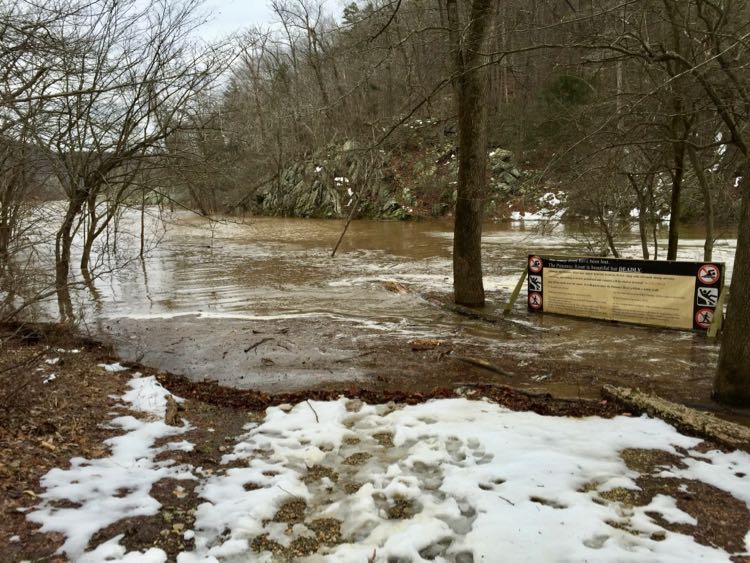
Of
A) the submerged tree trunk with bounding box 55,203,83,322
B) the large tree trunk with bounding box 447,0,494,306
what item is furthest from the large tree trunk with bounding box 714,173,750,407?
the submerged tree trunk with bounding box 55,203,83,322

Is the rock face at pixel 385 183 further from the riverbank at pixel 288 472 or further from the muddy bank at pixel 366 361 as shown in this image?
the riverbank at pixel 288 472

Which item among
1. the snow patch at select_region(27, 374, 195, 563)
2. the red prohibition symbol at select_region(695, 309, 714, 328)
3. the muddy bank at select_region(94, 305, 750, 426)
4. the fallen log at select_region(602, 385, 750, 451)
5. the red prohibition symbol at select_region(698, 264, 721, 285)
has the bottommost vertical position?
the muddy bank at select_region(94, 305, 750, 426)

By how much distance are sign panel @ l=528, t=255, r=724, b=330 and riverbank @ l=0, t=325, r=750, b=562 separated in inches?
188

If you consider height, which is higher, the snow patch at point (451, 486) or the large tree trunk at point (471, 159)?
the large tree trunk at point (471, 159)

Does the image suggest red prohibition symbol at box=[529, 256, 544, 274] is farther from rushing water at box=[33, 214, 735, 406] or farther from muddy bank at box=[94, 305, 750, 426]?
muddy bank at box=[94, 305, 750, 426]

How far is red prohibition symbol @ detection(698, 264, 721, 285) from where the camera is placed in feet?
28.7

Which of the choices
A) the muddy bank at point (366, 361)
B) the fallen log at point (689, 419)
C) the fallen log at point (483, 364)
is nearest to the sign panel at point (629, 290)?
the muddy bank at point (366, 361)

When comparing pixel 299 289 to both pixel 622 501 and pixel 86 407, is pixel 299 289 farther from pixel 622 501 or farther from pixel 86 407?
Answer: pixel 622 501

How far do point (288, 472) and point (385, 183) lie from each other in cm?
3971

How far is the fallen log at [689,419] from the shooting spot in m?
4.43

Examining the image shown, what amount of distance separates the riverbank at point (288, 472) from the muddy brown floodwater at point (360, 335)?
4.11ft

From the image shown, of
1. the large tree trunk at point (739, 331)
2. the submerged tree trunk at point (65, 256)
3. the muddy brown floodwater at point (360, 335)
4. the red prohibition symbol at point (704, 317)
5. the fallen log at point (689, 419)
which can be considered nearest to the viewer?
the fallen log at point (689, 419)

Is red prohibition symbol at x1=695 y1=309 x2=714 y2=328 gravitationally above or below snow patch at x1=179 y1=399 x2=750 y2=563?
above

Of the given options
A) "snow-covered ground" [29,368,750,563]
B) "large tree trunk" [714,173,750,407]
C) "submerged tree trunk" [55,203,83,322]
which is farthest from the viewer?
"submerged tree trunk" [55,203,83,322]
